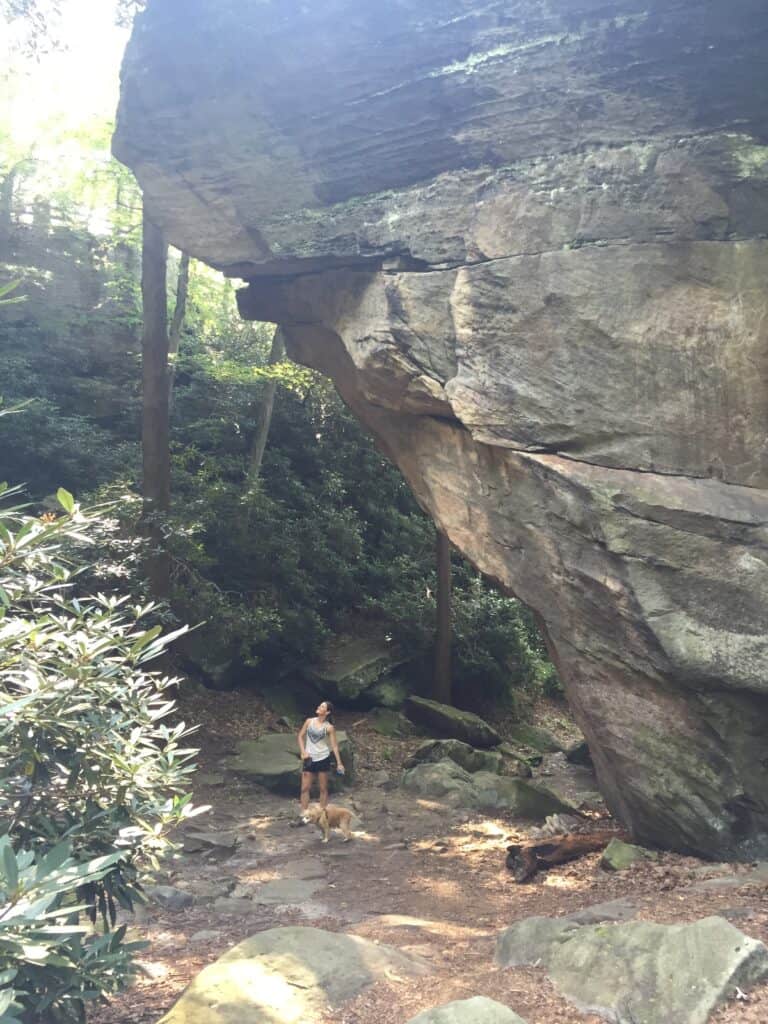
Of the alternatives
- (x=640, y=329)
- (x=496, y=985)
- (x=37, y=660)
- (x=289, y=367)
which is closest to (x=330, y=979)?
(x=496, y=985)

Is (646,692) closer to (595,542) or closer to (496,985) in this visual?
(595,542)

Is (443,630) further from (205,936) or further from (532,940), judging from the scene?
(532,940)

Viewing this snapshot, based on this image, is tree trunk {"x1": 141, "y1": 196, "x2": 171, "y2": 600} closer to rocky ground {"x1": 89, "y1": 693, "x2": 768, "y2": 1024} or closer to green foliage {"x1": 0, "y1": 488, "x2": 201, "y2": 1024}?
rocky ground {"x1": 89, "y1": 693, "x2": 768, "y2": 1024}

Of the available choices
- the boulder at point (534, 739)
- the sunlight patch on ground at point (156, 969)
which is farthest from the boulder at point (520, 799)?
the sunlight patch on ground at point (156, 969)

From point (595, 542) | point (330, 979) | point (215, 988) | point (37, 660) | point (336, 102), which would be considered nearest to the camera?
point (37, 660)

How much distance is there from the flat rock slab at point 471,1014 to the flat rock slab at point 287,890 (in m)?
3.14

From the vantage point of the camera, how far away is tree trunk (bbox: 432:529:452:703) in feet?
48.3

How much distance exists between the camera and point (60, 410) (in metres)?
15.2

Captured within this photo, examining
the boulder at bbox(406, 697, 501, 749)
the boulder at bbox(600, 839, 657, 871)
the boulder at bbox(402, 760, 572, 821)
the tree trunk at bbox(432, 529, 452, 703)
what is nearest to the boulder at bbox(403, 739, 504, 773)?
the boulder at bbox(402, 760, 572, 821)

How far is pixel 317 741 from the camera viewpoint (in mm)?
8477

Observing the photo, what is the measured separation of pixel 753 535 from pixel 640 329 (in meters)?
1.94

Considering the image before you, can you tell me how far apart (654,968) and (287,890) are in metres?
3.70

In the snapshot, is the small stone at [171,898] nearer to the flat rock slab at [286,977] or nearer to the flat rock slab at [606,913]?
the flat rock slab at [286,977]

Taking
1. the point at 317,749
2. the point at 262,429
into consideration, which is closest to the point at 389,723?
the point at 317,749
